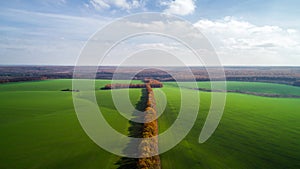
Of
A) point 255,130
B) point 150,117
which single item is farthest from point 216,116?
point 150,117

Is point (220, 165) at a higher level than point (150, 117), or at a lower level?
lower

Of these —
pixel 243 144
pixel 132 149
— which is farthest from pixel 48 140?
pixel 243 144

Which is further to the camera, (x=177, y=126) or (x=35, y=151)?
(x=177, y=126)

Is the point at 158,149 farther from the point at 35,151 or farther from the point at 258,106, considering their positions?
the point at 258,106

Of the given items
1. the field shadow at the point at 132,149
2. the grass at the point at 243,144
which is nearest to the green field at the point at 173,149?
the grass at the point at 243,144

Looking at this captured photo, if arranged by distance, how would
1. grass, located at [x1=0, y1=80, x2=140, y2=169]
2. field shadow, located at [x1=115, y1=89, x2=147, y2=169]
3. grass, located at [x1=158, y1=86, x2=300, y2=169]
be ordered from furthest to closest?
grass, located at [x1=158, y1=86, x2=300, y2=169] → grass, located at [x1=0, y1=80, x2=140, y2=169] → field shadow, located at [x1=115, y1=89, x2=147, y2=169]

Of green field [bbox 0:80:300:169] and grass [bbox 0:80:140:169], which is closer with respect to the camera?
grass [bbox 0:80:140:169]

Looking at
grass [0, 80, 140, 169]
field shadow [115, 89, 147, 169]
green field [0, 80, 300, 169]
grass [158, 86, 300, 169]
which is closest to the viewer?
field shadow [115, 89, 147, 169]

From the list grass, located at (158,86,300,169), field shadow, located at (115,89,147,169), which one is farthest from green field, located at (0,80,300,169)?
field shadow, located at (115,89,147,169)

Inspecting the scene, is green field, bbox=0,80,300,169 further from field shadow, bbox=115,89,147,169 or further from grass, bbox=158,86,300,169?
field shadow, bbox=115,89,147,169

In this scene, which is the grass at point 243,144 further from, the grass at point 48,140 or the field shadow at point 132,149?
the grass at point 48,140

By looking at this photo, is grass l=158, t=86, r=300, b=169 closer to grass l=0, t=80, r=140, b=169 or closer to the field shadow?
the field shadow
